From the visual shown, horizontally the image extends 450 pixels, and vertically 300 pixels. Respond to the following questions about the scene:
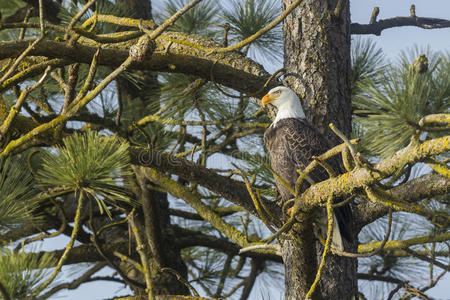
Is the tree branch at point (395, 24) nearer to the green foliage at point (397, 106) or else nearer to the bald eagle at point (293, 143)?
the bald eagle at point (293, 143)

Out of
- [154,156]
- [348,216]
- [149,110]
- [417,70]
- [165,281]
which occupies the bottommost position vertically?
[165,281]

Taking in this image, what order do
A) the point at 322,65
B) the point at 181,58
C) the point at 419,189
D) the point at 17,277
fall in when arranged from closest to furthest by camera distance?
the point at 17,277 → the point at 419,189 → the point at 181,58 → the point at 322,65

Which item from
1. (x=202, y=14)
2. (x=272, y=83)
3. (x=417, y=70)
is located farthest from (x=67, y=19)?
(x=417, y=70)

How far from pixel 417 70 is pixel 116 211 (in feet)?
9.96

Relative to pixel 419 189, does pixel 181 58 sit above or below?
above

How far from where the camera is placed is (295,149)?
141 inches

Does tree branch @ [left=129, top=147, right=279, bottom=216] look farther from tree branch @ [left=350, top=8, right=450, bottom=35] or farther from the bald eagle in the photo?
tree branch @ [left=350, top=8, right=450, bottom=35]

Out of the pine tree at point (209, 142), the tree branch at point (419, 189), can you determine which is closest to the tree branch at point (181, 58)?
the pine tree at point (209, 142)

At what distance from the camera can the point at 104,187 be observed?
9.14 ft

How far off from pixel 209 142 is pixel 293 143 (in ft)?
2.84

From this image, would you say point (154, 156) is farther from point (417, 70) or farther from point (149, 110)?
point (149, 110)

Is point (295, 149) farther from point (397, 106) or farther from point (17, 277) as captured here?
point (17, 277)

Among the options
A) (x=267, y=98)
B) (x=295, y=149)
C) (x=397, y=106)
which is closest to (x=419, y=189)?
(x=397, y=106)

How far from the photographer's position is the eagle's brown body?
3.45 m
